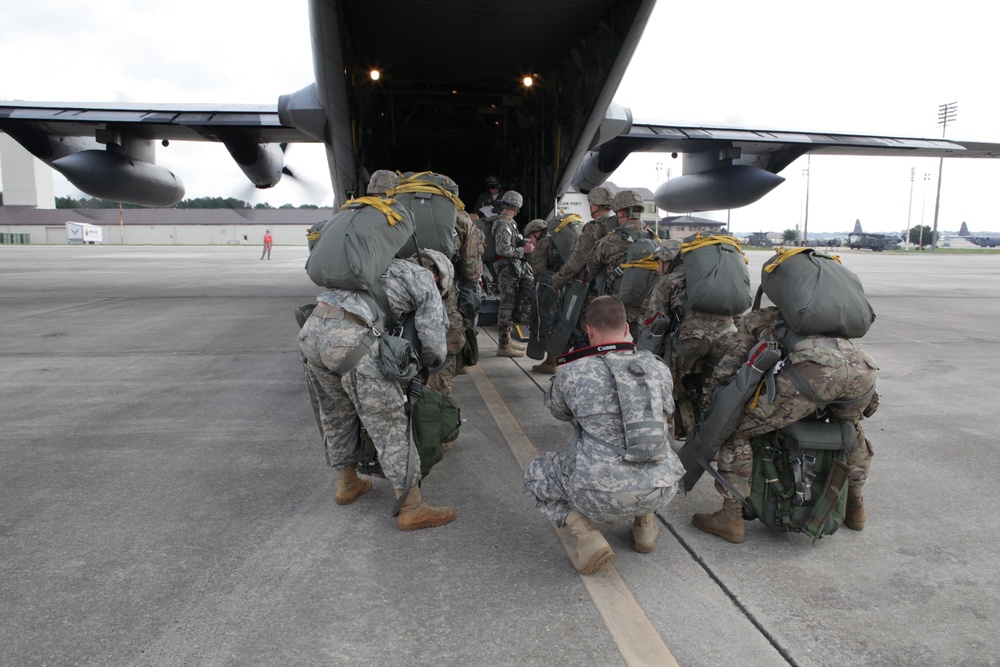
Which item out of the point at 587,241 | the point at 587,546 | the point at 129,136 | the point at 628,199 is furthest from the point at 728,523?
the point at 129,136

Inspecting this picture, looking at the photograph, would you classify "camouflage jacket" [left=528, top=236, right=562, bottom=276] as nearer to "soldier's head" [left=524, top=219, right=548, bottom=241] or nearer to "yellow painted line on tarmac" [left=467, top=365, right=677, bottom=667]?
"soldier's head" [left=524, top=219, right=548, bottom=241]

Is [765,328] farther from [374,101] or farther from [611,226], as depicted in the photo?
[374,101]

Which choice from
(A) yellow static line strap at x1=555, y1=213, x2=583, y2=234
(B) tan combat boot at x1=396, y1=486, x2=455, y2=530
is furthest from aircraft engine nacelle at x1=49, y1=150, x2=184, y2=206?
(B) tan combat boot at x1=396, y1=486, x2=455, y2=530

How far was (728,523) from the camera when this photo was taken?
3.01 m

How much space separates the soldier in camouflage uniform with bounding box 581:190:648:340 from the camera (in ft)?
17.3

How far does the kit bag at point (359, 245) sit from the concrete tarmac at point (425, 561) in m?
1.23

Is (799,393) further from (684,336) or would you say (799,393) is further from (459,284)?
(459,284)

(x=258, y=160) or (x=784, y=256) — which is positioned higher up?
(x=258, y=160)

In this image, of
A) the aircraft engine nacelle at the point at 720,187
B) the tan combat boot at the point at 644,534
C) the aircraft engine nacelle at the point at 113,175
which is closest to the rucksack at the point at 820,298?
the tan combat boot at the point at 644,534

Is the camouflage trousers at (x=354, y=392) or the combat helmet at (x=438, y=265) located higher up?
the combat helmet at (x=438, y=265)

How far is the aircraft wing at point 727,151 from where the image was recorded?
38.7 ft

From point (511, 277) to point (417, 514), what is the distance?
4629mm

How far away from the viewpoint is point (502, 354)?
7.50 metres

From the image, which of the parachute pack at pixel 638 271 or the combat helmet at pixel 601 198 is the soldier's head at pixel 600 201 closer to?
the combat helmet at pixel 601 198
